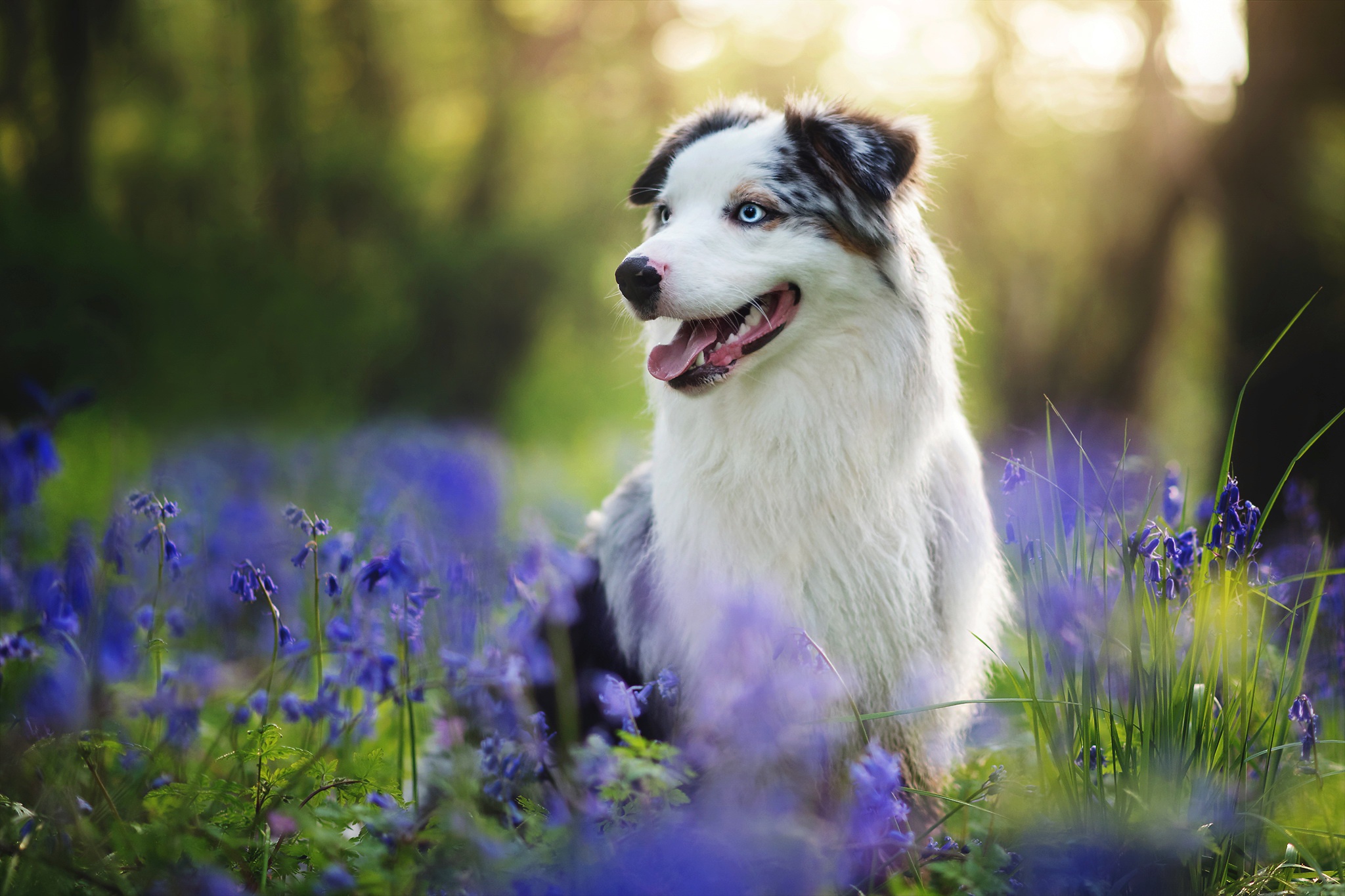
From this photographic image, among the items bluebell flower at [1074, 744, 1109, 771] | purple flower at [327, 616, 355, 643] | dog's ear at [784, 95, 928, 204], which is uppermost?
dog's ear at [784, 95, 928, 204]

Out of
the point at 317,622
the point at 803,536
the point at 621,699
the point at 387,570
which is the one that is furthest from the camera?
the point at 803,536

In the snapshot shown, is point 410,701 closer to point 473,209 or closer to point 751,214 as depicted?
point 751,214

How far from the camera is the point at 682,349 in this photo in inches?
108

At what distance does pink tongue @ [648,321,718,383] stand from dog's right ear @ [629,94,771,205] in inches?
25.5

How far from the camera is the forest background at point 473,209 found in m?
8.03

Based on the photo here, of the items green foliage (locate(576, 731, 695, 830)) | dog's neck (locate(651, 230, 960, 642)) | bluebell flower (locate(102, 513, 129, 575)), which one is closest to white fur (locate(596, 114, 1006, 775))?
dog's neck (locate(651, 230, 960, 642))

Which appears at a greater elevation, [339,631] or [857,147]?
[857,147]

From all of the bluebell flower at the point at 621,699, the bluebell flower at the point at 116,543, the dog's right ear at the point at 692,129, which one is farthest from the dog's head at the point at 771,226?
the bluebell flower at the point at 116,543

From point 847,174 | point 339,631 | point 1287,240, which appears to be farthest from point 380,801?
point 1287,240

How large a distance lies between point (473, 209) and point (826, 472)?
10089mm

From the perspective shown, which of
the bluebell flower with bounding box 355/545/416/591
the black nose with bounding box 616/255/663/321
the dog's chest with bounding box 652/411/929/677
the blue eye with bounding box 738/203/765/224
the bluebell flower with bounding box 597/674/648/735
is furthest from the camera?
the blue eye with bounding box 738/203/765/224

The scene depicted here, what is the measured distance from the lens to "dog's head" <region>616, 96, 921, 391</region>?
2604mm

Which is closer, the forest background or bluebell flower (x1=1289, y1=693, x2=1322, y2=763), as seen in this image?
bluebell flower (x1=1289, y1=693, x2=1322, y2=763)

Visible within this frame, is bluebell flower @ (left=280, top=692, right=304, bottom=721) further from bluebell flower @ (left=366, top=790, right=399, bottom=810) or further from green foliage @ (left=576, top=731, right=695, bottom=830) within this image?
green foliage @ (left=576, top=731, right=695, bottom=830)
